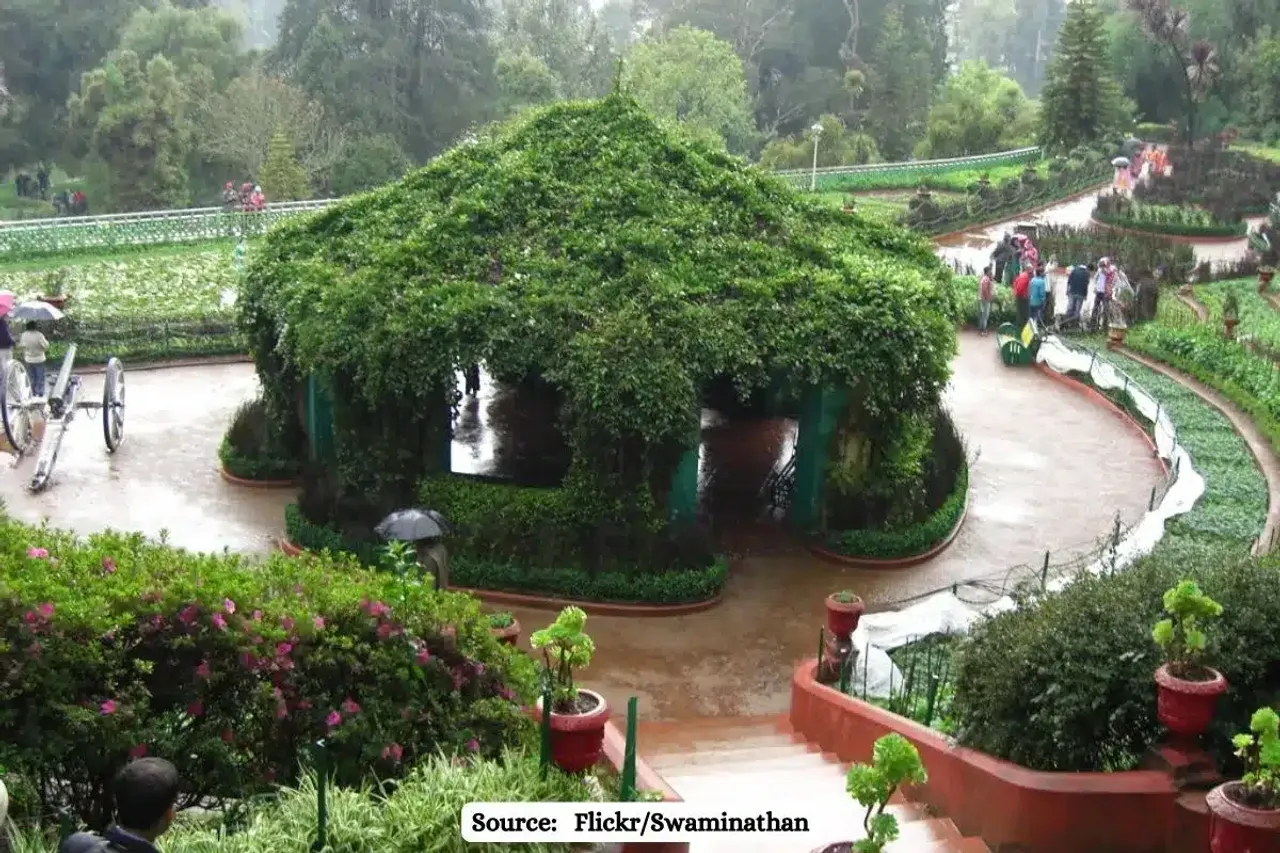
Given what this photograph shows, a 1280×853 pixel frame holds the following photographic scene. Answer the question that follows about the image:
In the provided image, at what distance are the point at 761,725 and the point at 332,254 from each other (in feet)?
25.2

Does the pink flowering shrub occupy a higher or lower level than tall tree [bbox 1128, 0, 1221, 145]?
lower

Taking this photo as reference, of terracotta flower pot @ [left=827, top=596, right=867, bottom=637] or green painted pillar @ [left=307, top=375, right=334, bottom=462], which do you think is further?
green painted pillar @ [left=307, top=375, right=334, bottom=462]

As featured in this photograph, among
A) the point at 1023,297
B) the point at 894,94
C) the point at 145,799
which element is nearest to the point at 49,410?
the point at 145,799

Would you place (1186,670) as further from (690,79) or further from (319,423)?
(690,79)

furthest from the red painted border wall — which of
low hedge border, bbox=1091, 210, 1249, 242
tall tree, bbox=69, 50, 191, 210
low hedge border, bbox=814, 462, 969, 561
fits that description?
tall tree, bbox=69, 50, 191, 210

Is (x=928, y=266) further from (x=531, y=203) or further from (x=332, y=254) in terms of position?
(x=332, y=254)

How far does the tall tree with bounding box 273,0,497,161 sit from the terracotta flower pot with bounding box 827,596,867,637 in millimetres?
42003

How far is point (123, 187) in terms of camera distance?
44.6m

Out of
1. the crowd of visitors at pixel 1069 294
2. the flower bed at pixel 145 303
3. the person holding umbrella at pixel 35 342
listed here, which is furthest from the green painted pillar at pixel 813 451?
the crowd of visitors at pixel 1069 294

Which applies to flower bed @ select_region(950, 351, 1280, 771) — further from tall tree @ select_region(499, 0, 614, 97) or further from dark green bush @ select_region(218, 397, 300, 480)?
tall tree @ select_region(499, 0, 614, 97)

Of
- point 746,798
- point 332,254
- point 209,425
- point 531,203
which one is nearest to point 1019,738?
point 746,798

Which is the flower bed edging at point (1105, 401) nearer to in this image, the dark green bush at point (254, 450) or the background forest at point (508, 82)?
the dark green bush at point (254, 450)

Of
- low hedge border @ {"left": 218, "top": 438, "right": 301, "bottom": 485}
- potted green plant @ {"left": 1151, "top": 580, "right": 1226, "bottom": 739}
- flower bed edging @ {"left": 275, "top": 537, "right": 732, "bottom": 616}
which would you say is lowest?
flower bed edging @ {"left": 275, "top": 537, "right": 732, "bottom": 616}

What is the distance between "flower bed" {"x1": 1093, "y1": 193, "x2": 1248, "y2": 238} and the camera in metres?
37.4
